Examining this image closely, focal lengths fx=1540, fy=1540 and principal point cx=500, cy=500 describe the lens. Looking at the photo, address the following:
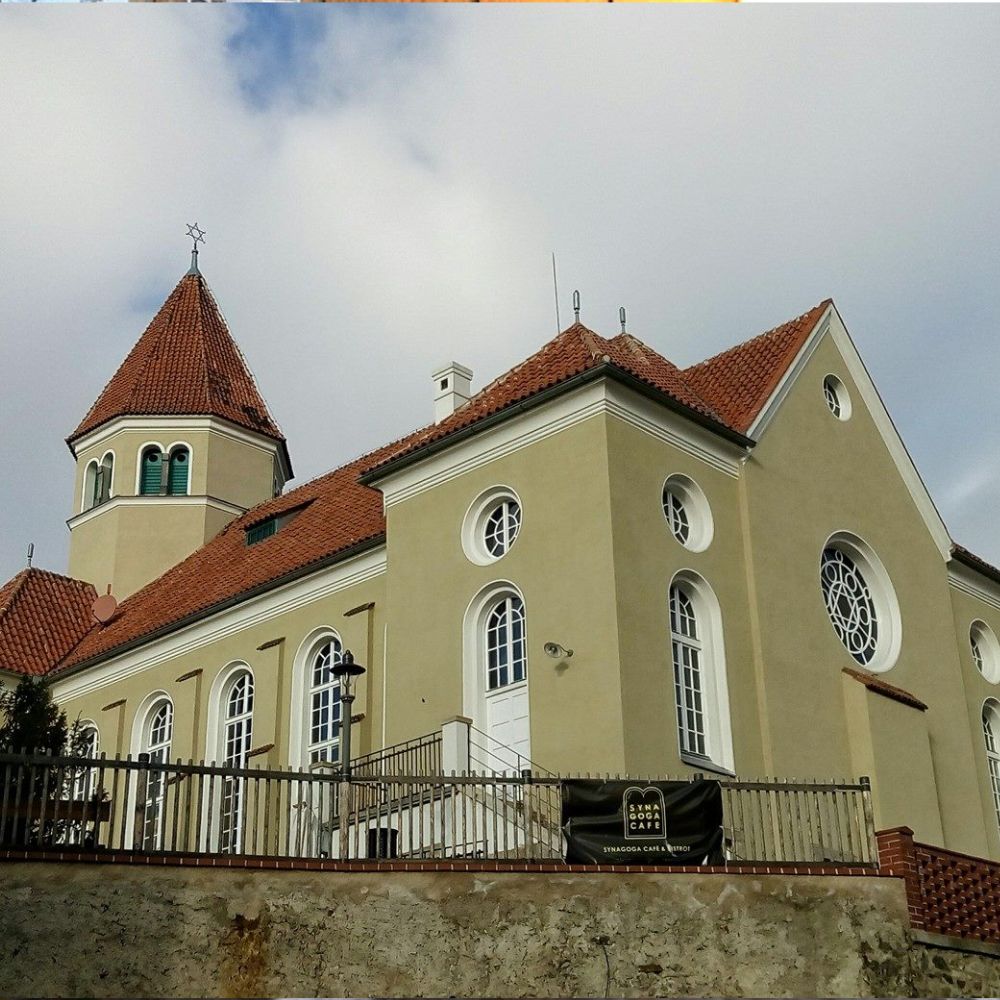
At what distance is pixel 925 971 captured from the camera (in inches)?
657

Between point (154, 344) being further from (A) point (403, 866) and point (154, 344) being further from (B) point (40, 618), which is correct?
(A) point (403, 866)

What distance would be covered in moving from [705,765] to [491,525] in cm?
517

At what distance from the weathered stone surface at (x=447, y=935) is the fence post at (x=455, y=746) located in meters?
5.37

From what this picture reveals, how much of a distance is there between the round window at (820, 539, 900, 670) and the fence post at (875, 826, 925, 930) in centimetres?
773

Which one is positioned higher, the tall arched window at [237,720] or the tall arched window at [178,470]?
the tall arched window at [178,470]

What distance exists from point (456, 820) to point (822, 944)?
4186mm

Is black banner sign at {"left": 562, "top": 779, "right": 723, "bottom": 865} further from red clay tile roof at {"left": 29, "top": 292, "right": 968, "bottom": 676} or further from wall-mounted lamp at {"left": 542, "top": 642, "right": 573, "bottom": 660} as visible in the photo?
red clay tile roof at {"left": 29, "top": 292, "right": 968, "bottom": 676}

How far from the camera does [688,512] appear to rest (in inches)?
926

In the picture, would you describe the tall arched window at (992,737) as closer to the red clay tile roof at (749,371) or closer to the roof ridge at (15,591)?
the red clay tile roof at (749,371)

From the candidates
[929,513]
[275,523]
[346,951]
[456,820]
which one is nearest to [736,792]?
[456,820]

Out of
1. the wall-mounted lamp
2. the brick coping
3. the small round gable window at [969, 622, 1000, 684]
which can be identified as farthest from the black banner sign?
the small round gable window at [969, 622, 1000, 684]

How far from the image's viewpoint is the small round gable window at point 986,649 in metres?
29.4

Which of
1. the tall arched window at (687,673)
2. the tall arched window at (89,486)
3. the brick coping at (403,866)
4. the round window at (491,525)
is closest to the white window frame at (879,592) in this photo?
the tall arched window at (687,673)

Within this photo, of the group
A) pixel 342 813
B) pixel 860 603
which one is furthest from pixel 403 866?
pixel 860 603
